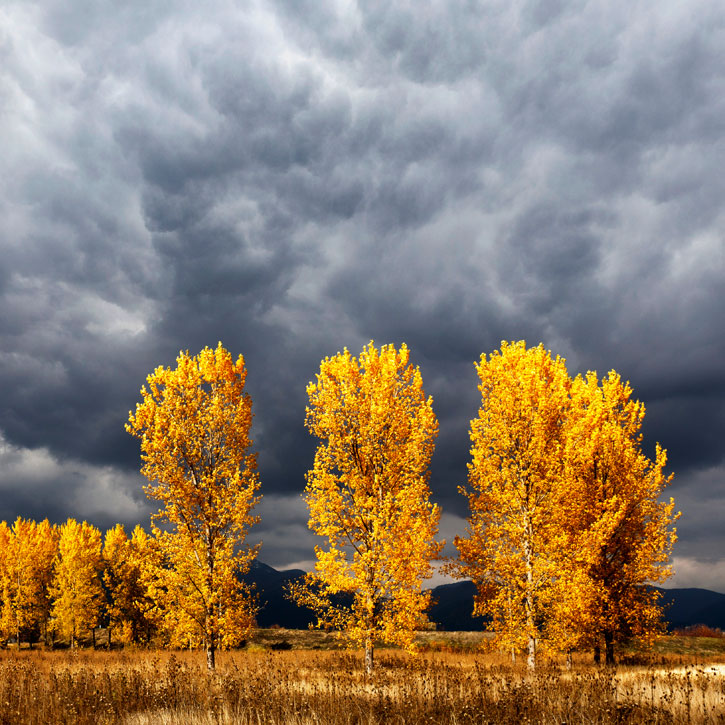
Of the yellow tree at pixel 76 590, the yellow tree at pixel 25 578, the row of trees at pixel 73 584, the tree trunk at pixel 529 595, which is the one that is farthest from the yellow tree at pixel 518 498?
the yellow tree at pixel 25 578

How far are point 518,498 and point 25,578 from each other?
169 feet

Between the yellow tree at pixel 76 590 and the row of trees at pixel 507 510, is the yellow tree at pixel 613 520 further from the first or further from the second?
the yellow tree at pixel 76 590

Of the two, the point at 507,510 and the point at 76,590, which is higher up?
the point at 507,510

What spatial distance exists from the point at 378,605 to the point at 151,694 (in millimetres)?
10146

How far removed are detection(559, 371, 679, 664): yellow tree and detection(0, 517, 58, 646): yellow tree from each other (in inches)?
1905

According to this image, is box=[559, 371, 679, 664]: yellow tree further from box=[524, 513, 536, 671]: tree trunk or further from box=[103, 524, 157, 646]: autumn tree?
box=[103, 524, 157, 646]: autumn tree

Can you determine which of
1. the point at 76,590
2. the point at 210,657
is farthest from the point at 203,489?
the point at 76,590

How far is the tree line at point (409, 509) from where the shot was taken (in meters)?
18.8

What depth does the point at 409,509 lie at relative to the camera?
60.6ft

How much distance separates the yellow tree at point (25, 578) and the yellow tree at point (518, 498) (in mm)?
46038

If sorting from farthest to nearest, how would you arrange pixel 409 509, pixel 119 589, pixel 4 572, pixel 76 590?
1. pixel 4 572
2. pixel 119 589
3. pixel 76 590
4. pixel 409 509

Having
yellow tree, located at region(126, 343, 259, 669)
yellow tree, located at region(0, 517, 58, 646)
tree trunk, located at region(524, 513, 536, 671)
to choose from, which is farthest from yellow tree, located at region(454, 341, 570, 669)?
yellow tree, located at region(0, 517, 58, 646)

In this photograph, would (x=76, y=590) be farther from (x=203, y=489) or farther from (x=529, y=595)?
(x=529, y=595)

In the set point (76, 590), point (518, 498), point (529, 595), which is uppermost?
point (518, 498)
